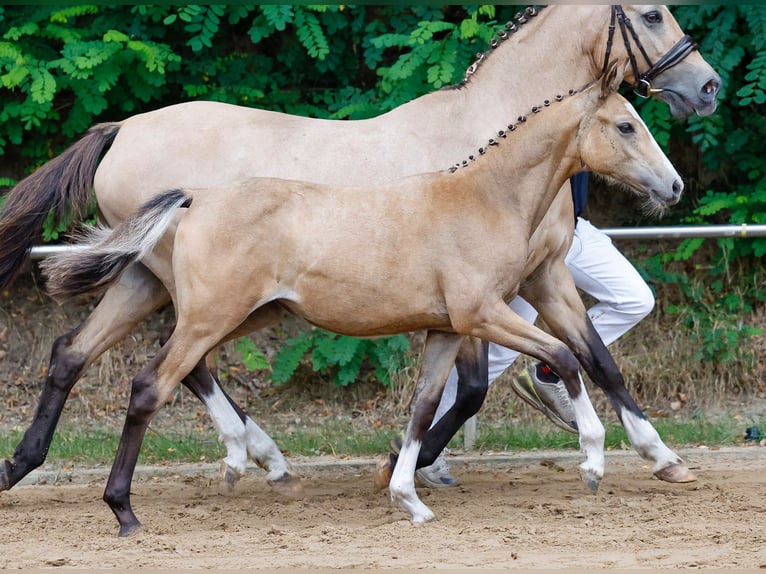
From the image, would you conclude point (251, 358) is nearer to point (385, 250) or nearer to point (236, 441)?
point (236, 441)

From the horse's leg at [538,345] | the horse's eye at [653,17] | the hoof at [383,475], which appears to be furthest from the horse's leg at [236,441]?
the horse's eye at [653,17]

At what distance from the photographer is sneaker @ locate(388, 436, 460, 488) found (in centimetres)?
520

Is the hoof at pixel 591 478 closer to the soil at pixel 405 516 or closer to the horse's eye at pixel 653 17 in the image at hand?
the soil at pixel 405 516

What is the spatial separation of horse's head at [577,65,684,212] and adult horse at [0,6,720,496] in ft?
1.61

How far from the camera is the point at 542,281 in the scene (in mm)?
4859

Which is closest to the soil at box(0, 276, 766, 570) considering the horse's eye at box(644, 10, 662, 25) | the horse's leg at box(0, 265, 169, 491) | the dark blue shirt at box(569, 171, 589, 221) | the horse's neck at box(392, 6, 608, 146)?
the horse's leg at box(0, 265, 169, 491)

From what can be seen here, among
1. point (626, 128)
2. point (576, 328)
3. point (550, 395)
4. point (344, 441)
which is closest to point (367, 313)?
point (576, 328)

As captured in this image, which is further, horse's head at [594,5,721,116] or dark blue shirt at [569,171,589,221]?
dark blue shirt at [569,171,589,221]

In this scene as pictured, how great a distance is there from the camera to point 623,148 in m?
4.16

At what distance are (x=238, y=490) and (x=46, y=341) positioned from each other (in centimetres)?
344

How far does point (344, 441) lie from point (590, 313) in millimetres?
1830

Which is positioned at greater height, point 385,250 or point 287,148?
point 287,148

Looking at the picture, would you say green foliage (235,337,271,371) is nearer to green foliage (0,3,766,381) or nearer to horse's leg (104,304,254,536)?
green foliage (0,3,766,381)

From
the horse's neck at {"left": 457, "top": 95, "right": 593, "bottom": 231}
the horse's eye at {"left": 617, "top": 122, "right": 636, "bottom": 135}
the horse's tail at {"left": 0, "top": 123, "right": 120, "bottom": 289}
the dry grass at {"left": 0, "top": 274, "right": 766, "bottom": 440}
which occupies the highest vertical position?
the horse's eye at {"left": 617, "top": 122, "right": 636, "bottom": 135}
